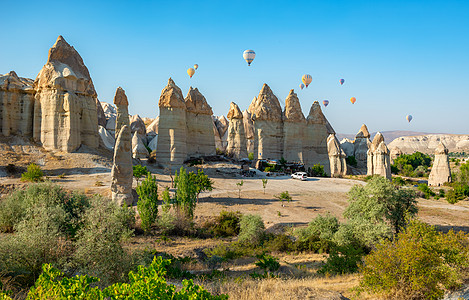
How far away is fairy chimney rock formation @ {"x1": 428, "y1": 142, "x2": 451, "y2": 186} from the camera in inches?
1575

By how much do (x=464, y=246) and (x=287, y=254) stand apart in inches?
259

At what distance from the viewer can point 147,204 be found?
18094mm

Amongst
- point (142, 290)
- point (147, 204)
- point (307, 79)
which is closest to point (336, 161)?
point (307, 79)

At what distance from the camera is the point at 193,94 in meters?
42.3

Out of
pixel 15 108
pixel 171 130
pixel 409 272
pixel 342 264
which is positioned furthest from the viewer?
pixel 171 130

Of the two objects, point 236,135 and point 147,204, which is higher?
point 236,135

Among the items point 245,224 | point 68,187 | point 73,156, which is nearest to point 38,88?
point 73,156

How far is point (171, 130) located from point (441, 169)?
1240 inches

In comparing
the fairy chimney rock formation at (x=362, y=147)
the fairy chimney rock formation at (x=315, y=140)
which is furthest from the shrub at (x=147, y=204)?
the fairy chimney rock formation at (x=362, y=147)

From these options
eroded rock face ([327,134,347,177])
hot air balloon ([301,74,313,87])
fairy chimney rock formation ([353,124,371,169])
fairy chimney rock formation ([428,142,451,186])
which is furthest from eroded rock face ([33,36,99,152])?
fairy chimney rock formation ([353,124,371,169])

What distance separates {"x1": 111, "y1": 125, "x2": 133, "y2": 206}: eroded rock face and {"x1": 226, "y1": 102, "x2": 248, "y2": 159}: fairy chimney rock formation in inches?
988

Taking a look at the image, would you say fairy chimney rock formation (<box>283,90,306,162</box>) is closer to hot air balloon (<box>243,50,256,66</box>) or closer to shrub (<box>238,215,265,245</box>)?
hot air balloon (<box>243,50,256,66</box>)

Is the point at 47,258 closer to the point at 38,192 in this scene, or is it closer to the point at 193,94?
the point at 38,192

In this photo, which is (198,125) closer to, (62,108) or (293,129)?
(293,129)
